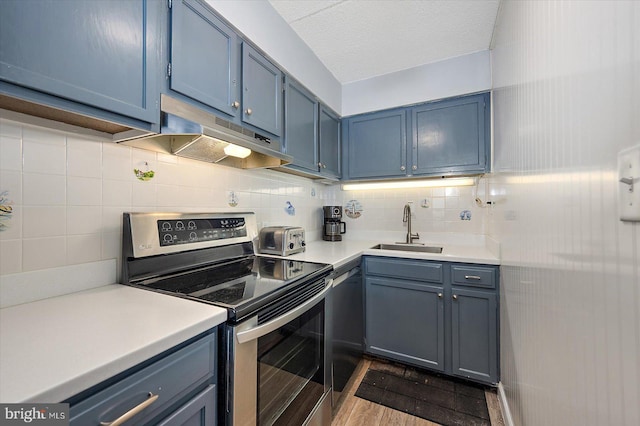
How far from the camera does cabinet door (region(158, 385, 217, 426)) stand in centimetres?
67

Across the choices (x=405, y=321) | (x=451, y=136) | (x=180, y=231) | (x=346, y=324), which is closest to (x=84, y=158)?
(x=180, y=231)

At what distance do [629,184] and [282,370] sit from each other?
1.16 metres

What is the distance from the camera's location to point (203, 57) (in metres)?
1.19

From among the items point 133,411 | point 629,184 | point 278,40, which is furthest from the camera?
point 278,40

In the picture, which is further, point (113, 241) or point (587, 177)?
point (113, 241)

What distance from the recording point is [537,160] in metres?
0.91

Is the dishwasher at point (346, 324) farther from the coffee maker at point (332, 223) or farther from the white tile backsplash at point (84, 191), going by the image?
the white tile backsplash at point (84, 191)

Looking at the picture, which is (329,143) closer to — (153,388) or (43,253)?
(43,253)

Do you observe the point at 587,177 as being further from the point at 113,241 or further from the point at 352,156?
the point at 352,156

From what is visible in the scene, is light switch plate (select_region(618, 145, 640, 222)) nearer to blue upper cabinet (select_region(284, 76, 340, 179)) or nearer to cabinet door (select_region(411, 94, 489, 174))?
blue upper cabinet (select_region(284, 76, 340, 179))

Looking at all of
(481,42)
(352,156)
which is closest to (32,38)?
(352,156)

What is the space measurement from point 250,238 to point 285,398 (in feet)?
3.04

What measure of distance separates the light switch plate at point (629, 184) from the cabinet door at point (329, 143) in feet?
6.14

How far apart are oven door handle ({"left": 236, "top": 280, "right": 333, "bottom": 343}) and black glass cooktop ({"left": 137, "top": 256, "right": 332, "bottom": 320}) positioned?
6 centimetres
